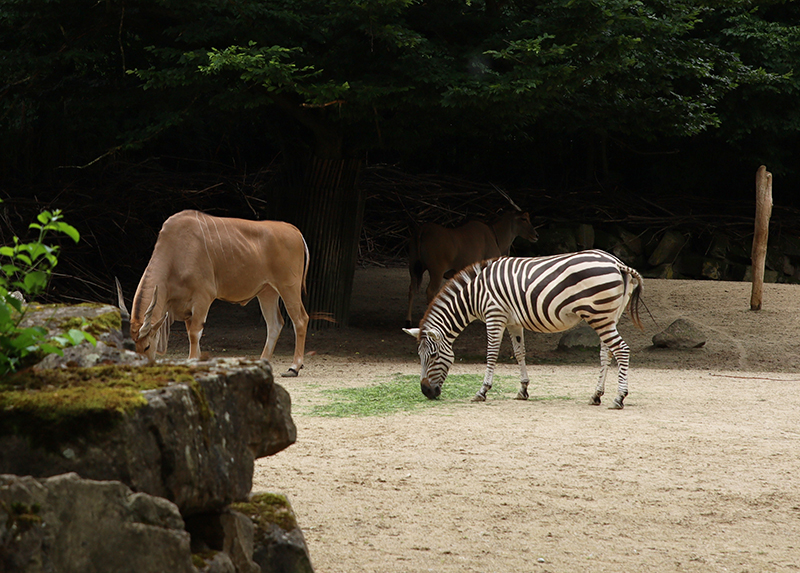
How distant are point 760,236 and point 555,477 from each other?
8.81 m

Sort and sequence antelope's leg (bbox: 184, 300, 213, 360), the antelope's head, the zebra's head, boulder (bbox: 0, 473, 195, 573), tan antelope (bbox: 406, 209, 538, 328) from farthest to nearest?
tan antelope (bbox: 406, 209, 538, 328)
antelope's leg (bbox: 184, 300, 213, 360)
the zebra's head
the antelope's head
boulder (bbox: 0, 473, 195, 573)

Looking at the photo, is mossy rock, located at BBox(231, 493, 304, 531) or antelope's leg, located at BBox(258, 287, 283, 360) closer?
mossy rock, located at BBox(231, 493, 304, 531)

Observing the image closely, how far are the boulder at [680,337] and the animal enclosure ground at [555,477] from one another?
45.2 inches

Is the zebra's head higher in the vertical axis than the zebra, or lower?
lower

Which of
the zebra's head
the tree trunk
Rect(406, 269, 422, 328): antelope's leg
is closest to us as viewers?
the zebra's head

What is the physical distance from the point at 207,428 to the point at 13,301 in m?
0.57

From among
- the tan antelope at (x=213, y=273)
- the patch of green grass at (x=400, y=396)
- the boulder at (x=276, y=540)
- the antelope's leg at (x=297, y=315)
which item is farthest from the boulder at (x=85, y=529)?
the antelope's leg at (x=297, y=315)

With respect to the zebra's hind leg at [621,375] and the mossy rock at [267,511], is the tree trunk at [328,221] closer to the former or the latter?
the zebra's hind leg at [621,375]

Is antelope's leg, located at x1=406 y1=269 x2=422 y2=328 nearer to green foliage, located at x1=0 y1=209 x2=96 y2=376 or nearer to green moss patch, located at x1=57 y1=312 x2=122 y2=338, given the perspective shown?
green moss patch, located at x1=57 y1=312 x2=122 y2=338

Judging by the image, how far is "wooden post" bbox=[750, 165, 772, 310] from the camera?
12148 mm

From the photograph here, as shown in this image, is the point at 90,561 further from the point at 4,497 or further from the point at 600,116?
the point at 600,116

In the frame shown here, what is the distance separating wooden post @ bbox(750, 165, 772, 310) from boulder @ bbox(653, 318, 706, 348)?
165 centimetres

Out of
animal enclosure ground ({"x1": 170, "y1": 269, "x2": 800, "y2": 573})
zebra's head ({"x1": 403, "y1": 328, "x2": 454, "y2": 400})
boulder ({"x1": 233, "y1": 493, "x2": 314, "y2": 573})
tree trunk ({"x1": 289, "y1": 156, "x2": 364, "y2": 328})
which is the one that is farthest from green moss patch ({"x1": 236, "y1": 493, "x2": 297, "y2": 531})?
tree trunk ({"x1": 289, "y1": 156, "x2": 364, "y2": 328})

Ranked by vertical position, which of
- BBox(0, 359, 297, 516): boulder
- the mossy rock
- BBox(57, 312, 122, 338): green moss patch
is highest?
BBox(57, 312, 122, 338): green moss patch
